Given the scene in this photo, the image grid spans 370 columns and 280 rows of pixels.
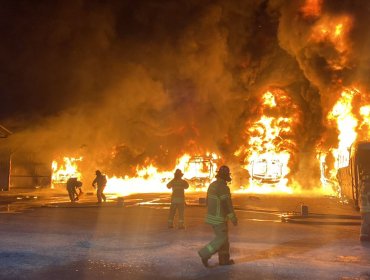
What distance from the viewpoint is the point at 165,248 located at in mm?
9297

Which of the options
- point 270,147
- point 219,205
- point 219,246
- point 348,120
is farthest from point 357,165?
point 270,147

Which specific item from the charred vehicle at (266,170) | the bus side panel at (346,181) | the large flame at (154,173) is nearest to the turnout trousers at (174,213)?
the bus side panel at (346,181)

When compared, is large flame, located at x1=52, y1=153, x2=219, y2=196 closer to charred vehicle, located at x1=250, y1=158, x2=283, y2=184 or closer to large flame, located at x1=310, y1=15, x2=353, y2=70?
charred vehicle, located at x1=250, y1=158, x2=283, y2=184

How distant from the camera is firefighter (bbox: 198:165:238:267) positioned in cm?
757

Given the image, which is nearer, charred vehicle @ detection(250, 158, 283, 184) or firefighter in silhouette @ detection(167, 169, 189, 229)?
firefighter in silhouette @ detection(167, 169, 189, 229)

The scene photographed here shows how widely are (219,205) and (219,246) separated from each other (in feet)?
2.30

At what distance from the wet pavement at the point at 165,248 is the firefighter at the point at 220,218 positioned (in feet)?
0.79

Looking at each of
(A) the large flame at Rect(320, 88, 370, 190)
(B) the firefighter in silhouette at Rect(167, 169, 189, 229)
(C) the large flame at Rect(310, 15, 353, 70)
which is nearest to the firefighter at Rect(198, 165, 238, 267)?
(B) the firefighter in silhouette at Rect(167, 169, 189, 229)

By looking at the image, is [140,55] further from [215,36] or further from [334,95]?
[334,95]

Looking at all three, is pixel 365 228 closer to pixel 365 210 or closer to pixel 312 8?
pixel 365 210

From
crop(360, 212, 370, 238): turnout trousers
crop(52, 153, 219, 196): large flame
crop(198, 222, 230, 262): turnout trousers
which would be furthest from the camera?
crop(52, 153, 219, 196): large flame

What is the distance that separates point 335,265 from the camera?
788 cm

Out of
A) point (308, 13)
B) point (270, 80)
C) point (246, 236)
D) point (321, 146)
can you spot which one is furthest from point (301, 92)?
point (246, 236)

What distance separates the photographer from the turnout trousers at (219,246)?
753 cm
